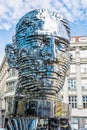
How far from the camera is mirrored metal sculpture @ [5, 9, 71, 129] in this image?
4.58 metres

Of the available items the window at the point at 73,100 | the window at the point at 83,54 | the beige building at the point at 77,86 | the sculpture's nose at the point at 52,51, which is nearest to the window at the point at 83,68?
the beige building at the point at 77,86

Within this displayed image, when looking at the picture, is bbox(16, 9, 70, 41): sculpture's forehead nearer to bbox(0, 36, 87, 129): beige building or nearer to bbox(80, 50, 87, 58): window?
bbox(0, 36, 87, 129): beige building

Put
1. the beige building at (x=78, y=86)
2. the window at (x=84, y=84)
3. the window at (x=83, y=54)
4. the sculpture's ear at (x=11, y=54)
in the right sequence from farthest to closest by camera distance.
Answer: the window at (x=83, y=54), the window at (x=84, y=84), the beige building at (x=78, y=86), the sculpture's ear at (x=11, y=54)

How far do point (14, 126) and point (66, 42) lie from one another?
78.7 inches

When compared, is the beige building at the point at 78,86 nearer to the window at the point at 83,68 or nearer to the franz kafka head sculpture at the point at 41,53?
the window at the point at 83,68

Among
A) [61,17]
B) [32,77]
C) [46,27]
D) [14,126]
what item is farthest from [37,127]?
[61,17]

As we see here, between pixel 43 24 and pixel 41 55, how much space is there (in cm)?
65

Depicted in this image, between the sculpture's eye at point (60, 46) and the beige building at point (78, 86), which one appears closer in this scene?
the sculpture's eye at point (60, 46)

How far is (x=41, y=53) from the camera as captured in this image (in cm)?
460

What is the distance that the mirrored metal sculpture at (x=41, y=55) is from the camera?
4.58 meters

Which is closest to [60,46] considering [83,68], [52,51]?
[52,51]

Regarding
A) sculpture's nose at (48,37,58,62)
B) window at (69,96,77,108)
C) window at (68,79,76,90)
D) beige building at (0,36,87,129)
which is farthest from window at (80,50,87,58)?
sculpture's nose at (48,37,58,62)

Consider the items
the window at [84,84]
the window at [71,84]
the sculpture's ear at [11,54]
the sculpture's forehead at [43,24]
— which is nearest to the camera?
the sculpture's forehead at [43,24]

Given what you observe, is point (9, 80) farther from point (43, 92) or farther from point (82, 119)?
point (43, 92)
